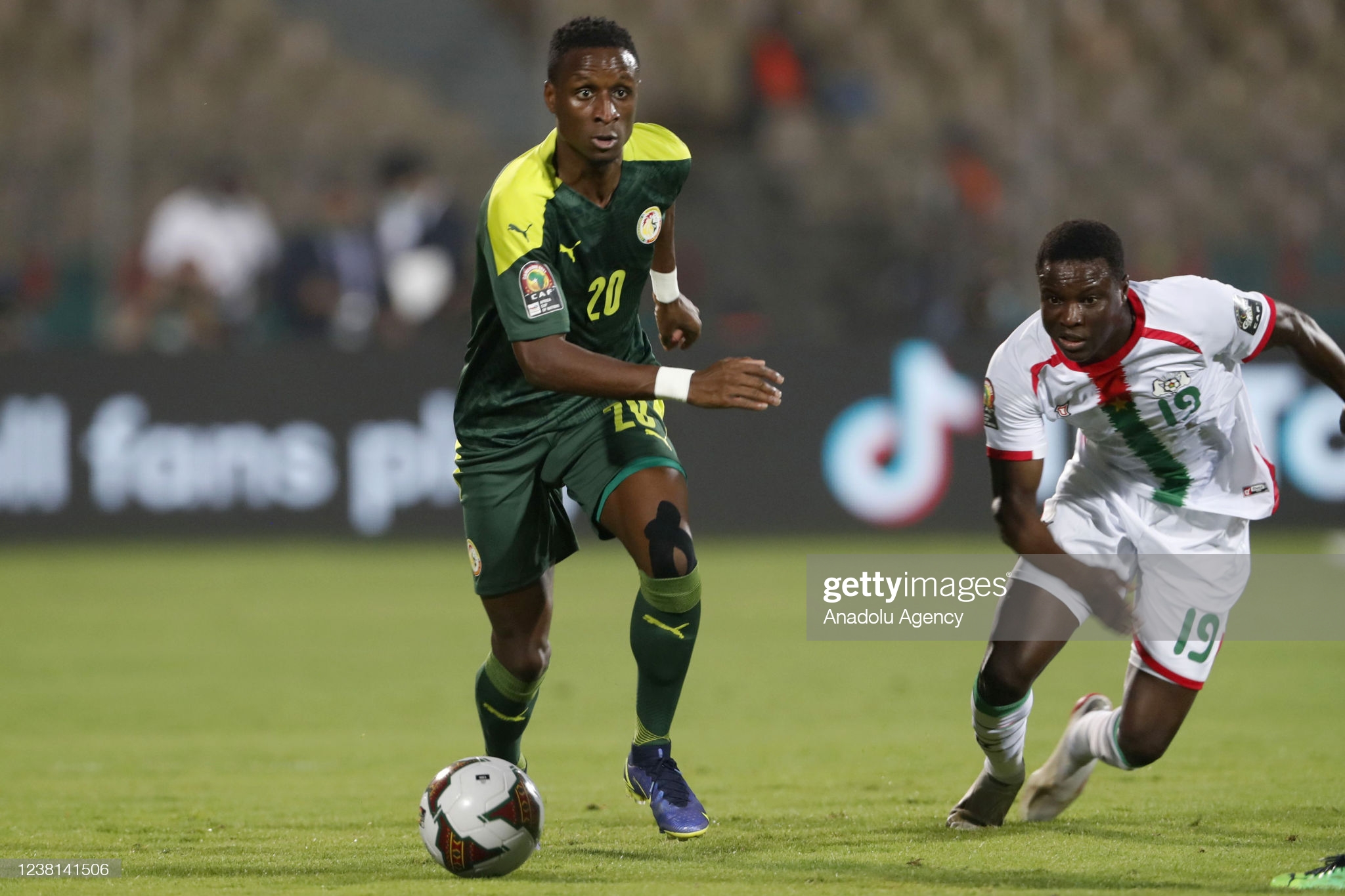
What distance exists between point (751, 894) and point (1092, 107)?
11.5m

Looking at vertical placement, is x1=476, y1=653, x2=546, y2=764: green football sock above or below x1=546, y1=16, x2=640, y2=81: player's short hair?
below

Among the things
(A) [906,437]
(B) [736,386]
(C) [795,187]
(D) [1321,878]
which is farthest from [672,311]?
(C) [795,187]

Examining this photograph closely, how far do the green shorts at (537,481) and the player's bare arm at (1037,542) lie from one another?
1.05m

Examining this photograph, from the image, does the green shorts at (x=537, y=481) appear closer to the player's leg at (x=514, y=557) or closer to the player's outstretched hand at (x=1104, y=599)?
the player's leg at (x=514, y=557)

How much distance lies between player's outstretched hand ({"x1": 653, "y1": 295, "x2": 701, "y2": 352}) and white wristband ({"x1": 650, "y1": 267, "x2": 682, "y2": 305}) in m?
0.01

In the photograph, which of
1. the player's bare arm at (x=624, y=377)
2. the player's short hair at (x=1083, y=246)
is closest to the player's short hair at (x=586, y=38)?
the player's bare arm at (x=624, y=377)

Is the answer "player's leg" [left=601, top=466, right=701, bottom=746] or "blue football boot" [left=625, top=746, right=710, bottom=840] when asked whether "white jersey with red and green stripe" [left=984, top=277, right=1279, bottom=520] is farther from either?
"blue football boot" [left=625, top=746, right=710, bottom=840]

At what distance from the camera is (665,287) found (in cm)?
611

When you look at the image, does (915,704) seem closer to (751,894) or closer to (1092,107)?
(751,894)

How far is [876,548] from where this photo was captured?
13133 millimetres

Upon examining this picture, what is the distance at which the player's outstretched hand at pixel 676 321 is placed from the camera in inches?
241

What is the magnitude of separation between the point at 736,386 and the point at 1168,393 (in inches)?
60.6

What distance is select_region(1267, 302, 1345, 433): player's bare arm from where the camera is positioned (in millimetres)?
5418

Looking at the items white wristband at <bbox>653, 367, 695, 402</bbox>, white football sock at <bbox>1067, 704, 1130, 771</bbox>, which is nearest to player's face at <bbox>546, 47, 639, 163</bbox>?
white wristband at <bbox>653, 367, 695, 402</bbox>
